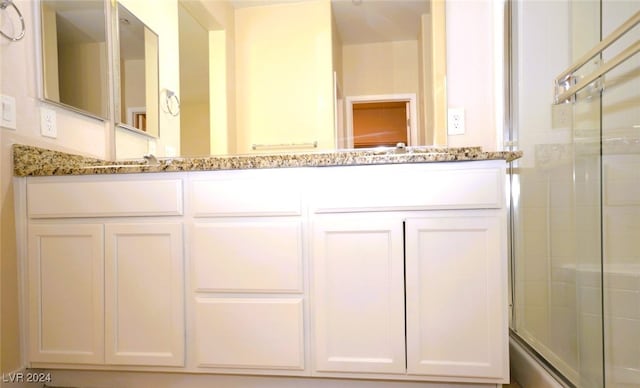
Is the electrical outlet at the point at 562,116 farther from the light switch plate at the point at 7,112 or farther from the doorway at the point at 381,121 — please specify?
the light switch plate at the point at 7,112

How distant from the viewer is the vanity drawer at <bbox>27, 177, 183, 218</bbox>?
1315 millimetres

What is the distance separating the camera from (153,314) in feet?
4.25

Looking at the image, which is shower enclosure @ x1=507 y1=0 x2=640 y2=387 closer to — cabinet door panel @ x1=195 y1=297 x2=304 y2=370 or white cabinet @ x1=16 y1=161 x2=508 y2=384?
white cabinet @ x1=16 y1=161 x2=508 y2=384

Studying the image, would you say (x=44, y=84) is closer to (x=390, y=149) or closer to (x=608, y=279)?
(x=390, y=149)

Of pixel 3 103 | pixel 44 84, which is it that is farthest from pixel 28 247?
pixel 44 84

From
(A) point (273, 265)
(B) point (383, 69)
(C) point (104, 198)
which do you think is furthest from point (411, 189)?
(C) point (104, 198)

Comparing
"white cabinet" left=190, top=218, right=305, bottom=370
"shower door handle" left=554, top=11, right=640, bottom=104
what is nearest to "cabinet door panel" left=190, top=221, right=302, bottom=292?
"white cabinet" left=190, top=218, right=305, bottom=370

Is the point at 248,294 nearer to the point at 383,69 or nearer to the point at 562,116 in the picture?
the point at 383,69

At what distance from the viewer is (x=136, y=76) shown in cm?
188

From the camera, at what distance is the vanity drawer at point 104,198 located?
132cm

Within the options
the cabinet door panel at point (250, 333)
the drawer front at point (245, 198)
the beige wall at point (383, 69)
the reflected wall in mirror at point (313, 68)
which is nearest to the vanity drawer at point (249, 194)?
the drawer front at point (245, 198)

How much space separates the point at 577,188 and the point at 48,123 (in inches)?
82.8

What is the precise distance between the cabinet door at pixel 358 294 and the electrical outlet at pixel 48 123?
1196mm

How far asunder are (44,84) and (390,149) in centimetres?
151
